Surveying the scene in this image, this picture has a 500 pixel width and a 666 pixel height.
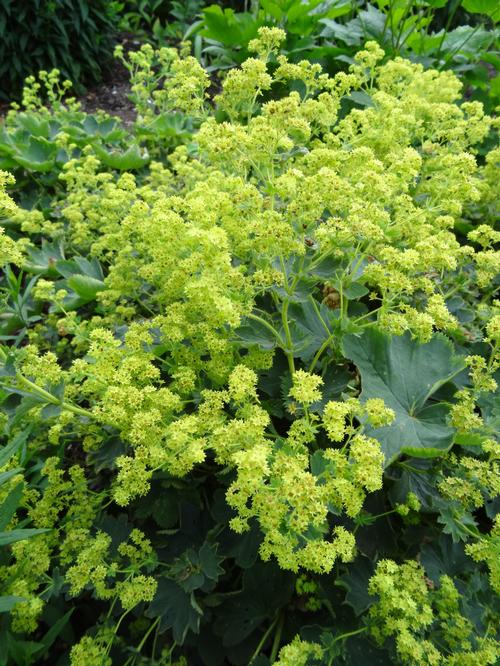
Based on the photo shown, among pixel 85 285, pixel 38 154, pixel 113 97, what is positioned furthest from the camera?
pixel 113 97

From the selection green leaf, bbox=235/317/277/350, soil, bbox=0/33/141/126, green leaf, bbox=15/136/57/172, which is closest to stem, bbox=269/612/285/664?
green leaf, bbox=235/317/277/350

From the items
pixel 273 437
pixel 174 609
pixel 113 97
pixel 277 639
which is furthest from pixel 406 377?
pixel 113 97

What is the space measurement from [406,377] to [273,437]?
0.50 metres

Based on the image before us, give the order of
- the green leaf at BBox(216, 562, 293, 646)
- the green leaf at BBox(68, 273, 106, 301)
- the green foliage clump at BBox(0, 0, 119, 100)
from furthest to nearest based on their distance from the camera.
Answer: the green foliage clump at BBox(0, 0, 119, 100) < the green leaf at BBox(68, 273, 106, 301) < the green leaf at BBox(216, 562, 293, 646)

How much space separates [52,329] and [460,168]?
1.86m

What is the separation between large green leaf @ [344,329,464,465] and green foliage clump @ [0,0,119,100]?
5.75 metres

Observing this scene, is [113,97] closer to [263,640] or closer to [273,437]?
[273,437]

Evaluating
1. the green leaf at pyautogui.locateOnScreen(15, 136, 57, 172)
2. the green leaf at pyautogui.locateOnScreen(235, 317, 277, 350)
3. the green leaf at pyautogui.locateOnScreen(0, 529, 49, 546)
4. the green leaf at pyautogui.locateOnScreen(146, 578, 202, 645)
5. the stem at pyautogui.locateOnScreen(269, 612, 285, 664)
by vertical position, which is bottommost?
the stem at pyautogui.locateOnScreen(269, 612, 285, 664)

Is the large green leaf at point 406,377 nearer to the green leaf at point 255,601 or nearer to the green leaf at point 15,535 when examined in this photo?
the green leaf at point 255,601

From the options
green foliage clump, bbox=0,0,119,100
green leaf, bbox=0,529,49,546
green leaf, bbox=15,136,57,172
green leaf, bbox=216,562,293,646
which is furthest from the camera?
green foliage clump, bbox=0,0,119,100

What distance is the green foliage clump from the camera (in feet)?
18.6

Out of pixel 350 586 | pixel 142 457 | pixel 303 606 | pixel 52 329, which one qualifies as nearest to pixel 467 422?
pixel 350 586

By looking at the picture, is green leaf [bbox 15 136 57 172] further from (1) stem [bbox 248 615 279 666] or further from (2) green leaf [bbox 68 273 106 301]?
A: (1) stem [bbox 248 615 279 666]

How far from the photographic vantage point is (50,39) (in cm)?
582
